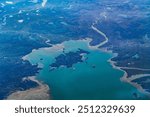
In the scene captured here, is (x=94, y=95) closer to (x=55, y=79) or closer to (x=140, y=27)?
(x=55, y=79)

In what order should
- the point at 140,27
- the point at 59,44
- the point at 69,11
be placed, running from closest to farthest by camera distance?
the point at 59,44, the point at 140,27, the point at 69,11

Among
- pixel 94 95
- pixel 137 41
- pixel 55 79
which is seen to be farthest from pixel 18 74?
pixel 137 41

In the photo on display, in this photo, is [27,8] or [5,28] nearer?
[5,28]

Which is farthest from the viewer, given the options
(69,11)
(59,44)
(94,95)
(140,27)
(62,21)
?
(69,11)

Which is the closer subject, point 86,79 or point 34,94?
point 34,94

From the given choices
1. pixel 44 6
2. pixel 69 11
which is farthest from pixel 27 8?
pixel 69 11

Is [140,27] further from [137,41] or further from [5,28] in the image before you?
[5,28]
